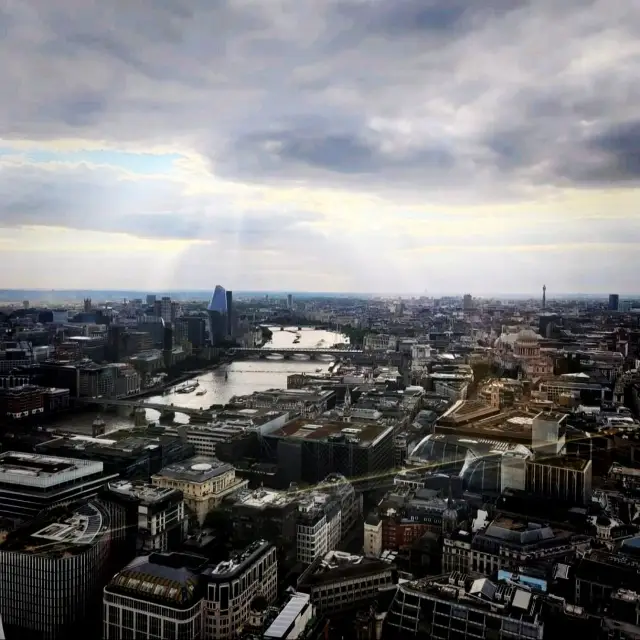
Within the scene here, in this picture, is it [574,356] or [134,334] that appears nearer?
[574,356]

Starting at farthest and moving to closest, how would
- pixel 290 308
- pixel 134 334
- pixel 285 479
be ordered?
1. pixel 290 308
2. pixel 134 334
3. pixel 285 479

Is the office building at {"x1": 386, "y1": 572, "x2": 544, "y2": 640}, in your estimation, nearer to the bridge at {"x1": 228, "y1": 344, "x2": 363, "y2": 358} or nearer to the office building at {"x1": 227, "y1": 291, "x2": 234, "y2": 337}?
the office building at {"x1": 227, "y1": 291, "x2": 234, "y2": 337}

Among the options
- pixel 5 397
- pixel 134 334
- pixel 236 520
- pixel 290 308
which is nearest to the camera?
pixel 236 520

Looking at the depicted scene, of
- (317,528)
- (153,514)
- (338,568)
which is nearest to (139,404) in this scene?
(153,514)

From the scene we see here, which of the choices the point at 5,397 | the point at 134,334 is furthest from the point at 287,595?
the point at 134,334

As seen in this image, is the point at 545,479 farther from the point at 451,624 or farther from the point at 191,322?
the point at 191,322

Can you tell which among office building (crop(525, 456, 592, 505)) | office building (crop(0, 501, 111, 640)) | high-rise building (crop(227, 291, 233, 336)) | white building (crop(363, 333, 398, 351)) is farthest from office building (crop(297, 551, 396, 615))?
white building (crop(363, 333, 398, 351))
